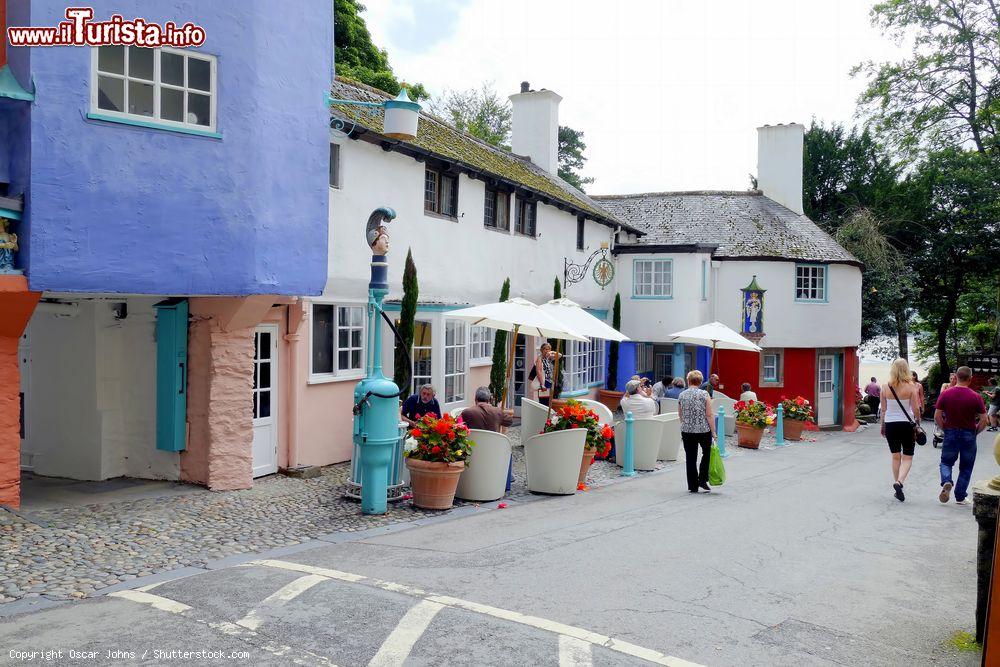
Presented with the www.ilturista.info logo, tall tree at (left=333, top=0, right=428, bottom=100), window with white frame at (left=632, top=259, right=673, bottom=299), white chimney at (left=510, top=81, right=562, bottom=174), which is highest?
tall tree at (left=333, top=0, right=428, bottom=100)

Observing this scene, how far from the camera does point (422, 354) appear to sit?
15500 mm

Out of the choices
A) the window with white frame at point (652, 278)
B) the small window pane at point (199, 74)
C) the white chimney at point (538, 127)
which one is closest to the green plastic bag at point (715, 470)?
the small window pane at point (199, 74)

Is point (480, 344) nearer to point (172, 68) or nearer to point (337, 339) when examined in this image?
point (337, 339)

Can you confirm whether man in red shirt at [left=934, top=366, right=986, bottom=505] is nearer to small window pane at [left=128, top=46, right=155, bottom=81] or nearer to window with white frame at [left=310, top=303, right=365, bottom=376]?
window with white frame at [left=310, top=303, right=365, bottom=376]

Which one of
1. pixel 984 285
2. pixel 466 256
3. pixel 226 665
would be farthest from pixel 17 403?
pixel 984 285

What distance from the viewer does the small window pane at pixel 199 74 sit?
947cm

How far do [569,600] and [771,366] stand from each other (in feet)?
78.2

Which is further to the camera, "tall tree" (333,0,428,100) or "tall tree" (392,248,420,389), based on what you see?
"tall tree" (333,0,428,100)

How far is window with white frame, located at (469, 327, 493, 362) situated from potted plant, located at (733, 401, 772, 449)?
5.86m

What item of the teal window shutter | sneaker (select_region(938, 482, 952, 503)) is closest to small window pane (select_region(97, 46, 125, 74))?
the teal window shutter

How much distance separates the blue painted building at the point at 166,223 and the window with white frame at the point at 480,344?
593cm

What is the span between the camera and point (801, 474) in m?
14.5

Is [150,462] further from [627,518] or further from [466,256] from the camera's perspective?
[466,256]

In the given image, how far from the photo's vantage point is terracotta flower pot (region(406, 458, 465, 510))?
9727 millimetres
